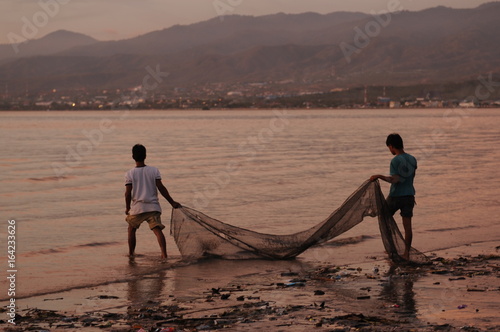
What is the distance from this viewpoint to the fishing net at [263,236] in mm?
12031

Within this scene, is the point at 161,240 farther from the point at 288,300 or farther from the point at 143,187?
the point at 288,300

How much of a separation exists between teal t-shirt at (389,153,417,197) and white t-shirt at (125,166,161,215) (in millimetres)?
3426

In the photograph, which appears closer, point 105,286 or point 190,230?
point 105,286

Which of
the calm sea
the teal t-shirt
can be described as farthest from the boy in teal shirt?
the calm sea

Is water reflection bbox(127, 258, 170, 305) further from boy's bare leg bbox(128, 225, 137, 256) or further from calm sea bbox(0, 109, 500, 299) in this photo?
boy's bare leg bbox(128, 225, 137, 256)

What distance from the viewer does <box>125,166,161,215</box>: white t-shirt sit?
38.4 ft

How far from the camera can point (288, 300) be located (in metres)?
9.42

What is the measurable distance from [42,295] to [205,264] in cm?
276

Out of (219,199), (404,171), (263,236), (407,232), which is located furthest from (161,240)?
(219,199)

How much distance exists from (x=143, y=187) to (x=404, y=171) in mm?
3785

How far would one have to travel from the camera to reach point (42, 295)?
10477 millimetres

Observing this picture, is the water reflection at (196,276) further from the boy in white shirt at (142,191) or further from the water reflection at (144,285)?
the boy in white shirt at (142,191)

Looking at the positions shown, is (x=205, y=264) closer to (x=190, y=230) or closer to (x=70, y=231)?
(x=190, y=230)

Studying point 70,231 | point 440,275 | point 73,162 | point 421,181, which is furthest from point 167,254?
point 73,162
